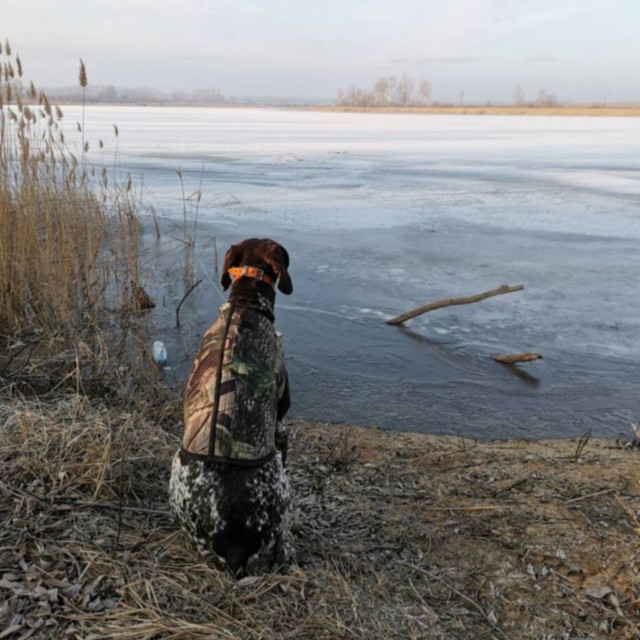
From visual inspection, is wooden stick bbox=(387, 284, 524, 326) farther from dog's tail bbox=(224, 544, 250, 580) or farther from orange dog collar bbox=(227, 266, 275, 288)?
dog's tail bbox=(224, 544, 250, 580)

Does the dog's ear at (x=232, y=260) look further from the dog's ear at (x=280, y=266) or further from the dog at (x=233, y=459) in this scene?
the dog at (x=233, y=459)

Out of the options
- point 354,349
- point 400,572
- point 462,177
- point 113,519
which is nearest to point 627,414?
point 354,349

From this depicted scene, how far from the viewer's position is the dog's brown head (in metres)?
3.86

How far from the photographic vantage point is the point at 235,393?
2.99 m

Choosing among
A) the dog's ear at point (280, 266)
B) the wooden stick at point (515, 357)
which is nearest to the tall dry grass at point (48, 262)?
the dog's ear at point (280, 266)

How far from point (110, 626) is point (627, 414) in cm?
467

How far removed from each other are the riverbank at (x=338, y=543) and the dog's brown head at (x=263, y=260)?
120 centimetres

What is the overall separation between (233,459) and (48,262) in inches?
165

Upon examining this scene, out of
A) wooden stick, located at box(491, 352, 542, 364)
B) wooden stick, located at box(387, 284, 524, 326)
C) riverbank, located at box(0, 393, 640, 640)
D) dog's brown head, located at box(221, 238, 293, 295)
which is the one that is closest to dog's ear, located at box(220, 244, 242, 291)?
dog's brown head, located at box(221, 238, 293, 295)

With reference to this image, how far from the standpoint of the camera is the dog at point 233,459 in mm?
2865

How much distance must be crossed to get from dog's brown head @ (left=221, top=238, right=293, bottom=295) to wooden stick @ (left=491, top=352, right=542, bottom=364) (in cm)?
335

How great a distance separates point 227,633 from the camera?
2.53 m

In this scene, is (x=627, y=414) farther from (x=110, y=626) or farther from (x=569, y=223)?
(x=569, y=223)

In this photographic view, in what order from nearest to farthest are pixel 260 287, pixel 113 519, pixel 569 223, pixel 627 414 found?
pixel 113 519
pixel 260 287
pixel 627 414
pixel 569 223
